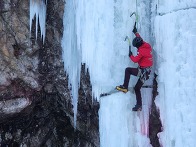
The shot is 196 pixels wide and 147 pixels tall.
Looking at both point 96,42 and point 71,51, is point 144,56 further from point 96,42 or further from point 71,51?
point 71,51

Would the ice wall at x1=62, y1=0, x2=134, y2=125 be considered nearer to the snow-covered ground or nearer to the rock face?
the snow-covered ground

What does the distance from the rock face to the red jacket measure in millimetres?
1049

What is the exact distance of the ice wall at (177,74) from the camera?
603 cm

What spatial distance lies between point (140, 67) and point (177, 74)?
650mm

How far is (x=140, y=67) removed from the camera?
619 centimetres

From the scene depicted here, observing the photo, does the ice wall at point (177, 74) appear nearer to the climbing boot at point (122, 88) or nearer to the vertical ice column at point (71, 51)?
the climbing boot at point (122, 88)

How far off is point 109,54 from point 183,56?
1355mm

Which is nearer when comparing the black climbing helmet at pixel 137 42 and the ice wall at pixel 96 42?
the black climbing helmet at pixel 137 42

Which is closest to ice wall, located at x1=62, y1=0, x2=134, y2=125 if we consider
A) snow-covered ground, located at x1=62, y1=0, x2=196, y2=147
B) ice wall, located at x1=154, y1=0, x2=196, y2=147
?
snow-covered ground, located at x1=62, y1=0, x2=196, y2=147

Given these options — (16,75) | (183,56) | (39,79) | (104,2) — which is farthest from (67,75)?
(183,56)

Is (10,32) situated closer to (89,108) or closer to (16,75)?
(16,75)

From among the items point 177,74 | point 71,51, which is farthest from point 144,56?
point 71,51

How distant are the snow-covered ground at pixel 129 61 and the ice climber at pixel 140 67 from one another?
275 mm

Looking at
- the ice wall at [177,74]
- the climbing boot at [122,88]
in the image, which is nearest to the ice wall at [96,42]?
the climbing boot at [122,88]
